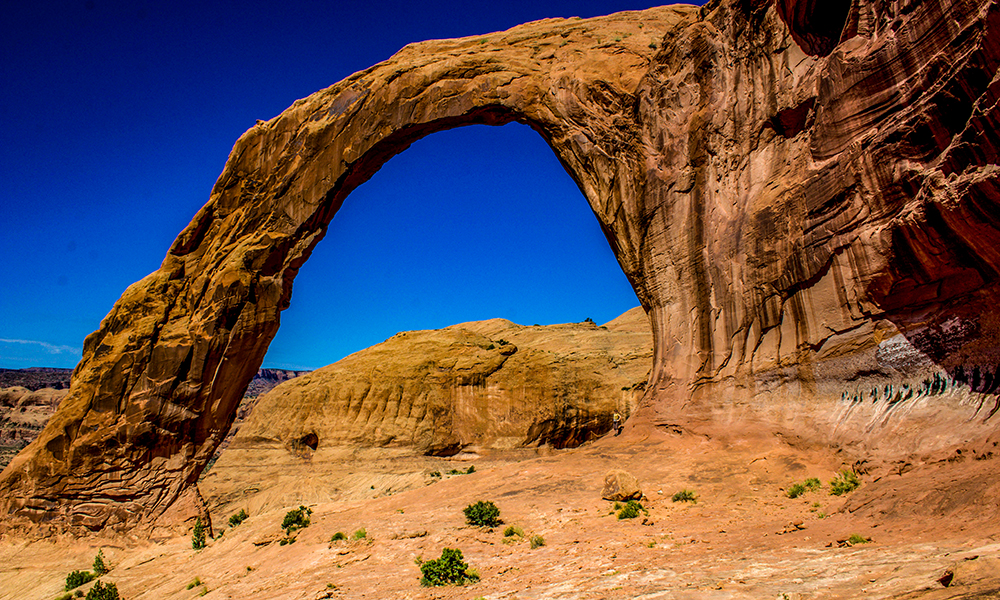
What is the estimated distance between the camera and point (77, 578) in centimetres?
1319

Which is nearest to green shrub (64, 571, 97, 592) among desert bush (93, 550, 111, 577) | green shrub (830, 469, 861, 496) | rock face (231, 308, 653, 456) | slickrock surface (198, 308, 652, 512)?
desert bush (93, 550, 111, 577)

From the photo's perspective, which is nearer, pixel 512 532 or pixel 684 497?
pixel 512 532

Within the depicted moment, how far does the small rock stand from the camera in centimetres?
1035

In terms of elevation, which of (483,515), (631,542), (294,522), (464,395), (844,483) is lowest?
(631,542)

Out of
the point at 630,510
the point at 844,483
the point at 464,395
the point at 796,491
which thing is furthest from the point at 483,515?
the point at 464,395

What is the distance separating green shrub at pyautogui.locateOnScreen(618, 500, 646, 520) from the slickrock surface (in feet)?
67.2

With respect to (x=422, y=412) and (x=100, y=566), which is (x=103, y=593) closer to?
(x=100, y=566)

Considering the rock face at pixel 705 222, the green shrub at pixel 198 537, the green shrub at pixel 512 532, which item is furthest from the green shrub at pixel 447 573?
the green shrub at pixel 198 537

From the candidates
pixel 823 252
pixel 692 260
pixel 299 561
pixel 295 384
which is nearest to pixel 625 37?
pixel 692 260

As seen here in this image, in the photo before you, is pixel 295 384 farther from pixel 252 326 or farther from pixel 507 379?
pixel 252 326

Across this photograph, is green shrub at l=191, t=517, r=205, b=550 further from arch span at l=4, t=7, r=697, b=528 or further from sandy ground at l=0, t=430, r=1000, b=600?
arch span at l=4, t=7, r=697, b=528

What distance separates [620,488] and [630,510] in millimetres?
842

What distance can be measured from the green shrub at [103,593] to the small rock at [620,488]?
32.8ft

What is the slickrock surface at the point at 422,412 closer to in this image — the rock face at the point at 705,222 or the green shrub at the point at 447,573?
the rock face at the point at 705,222
